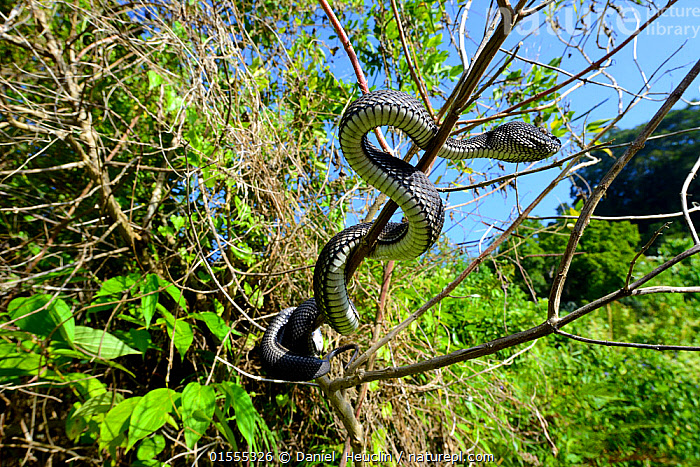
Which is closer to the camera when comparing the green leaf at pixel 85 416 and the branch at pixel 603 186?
the branch at pixel 603 186

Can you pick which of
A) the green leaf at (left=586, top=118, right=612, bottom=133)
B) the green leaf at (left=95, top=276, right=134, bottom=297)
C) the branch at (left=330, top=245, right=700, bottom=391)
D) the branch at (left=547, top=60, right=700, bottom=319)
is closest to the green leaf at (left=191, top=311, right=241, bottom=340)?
the green leaf at (left=95, top=276, right=134, bottom=297)

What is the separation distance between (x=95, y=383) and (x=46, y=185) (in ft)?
4.23

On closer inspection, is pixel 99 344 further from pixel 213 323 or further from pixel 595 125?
pixel 595 125

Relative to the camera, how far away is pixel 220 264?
1.83m

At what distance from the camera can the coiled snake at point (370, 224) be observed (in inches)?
30.4

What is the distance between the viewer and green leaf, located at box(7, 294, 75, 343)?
3.68 ft

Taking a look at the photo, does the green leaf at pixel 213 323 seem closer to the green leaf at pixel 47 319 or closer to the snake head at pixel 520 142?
the green leaf at pixel 47 319

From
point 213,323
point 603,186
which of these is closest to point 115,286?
point 213,323

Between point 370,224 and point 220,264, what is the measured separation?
1158mm

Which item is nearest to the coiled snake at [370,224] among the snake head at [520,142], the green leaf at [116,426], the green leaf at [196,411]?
the snake head at [520,142]

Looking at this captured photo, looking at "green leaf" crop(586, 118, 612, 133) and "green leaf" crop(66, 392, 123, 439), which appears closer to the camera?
"green leaf" crop(66, 392, 123, 439)

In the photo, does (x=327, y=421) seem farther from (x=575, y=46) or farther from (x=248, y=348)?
(x=575, y=46)

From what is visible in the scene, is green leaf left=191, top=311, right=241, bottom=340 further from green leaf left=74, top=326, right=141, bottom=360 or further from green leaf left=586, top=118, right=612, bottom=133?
green leaf left=586, top=118, right=612, bottom=133

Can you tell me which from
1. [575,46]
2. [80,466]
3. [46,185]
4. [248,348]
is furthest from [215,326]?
[575,46]
